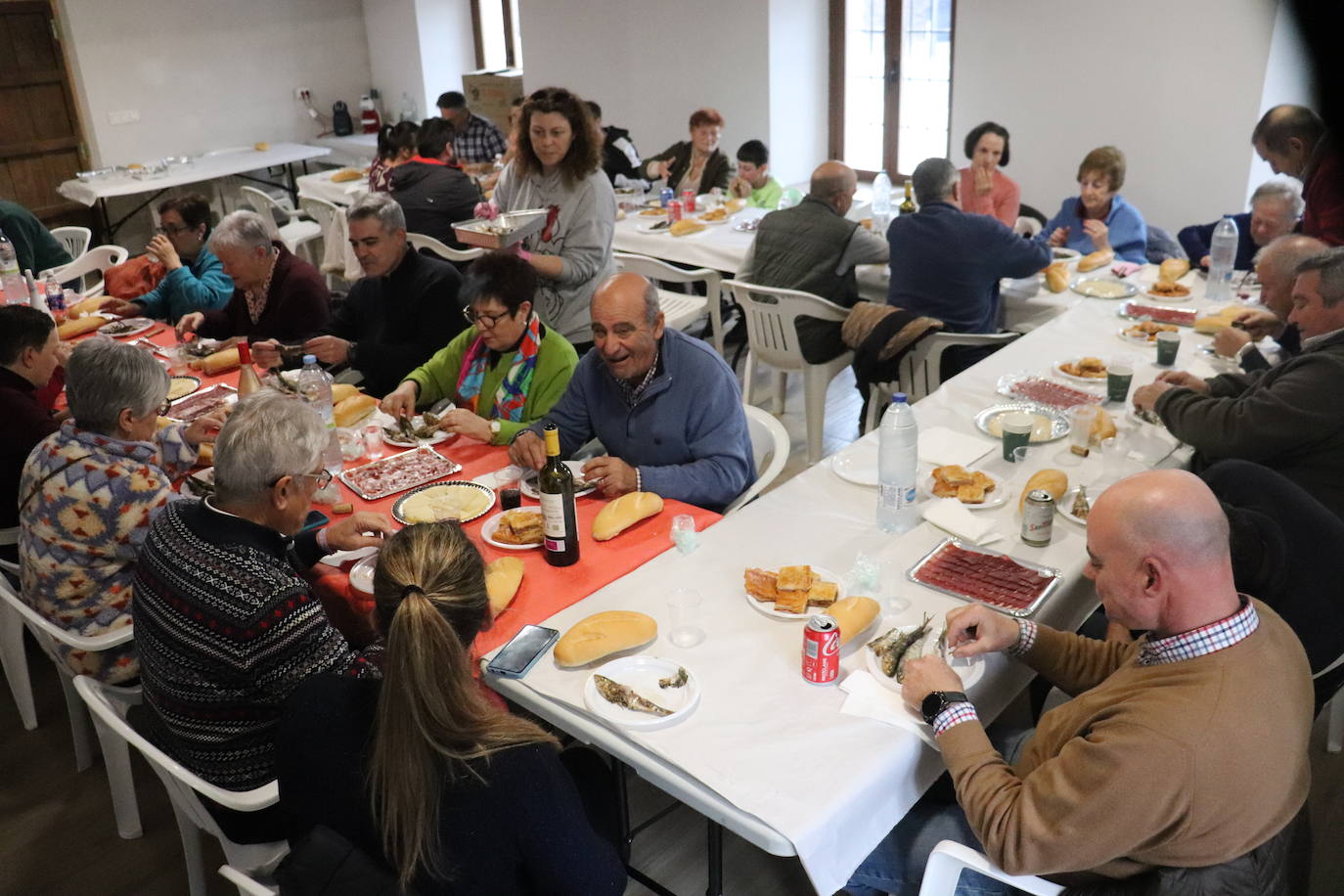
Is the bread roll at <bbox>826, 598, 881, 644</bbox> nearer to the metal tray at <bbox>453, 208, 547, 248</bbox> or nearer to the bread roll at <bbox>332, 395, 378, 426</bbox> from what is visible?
the bread roll at <bbox>332, 395, 378, 426</bbox>

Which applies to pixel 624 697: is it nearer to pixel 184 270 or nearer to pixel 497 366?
pixel 497 366

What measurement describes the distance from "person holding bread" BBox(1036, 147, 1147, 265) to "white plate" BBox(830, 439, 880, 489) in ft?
7.24

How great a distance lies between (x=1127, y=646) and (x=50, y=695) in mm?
3095

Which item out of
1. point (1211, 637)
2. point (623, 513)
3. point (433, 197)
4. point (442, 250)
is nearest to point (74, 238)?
point (433, 197)

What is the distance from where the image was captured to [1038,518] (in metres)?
2.24

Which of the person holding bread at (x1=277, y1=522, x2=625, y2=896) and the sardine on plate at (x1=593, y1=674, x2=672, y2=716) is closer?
the person holding bread at (x1=277, y1=522, x2=625, y2=896)

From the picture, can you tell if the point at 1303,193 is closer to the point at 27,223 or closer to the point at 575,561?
the point at 575,561

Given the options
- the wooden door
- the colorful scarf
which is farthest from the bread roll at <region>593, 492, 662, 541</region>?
the wooden door

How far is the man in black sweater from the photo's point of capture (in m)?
3.53

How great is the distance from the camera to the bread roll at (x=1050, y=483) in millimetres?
2395

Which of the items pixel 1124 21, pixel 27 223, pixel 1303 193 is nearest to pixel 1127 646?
pixel 1303 193

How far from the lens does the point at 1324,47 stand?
0.81 metres

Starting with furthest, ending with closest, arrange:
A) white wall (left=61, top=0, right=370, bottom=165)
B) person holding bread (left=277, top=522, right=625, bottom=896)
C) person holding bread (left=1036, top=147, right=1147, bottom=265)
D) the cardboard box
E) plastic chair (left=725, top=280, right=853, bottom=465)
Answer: the cardboard box, white wall (left=61, top=0, right=370, bottom=165), person holding bread (left=1036, top=147, right=1147, bottom=265), plastic chair (left=725, top=280, right=853, bottom=465), person holding bread (left=277, top=522, right=625, bottom=896)

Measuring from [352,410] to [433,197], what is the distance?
262cm
